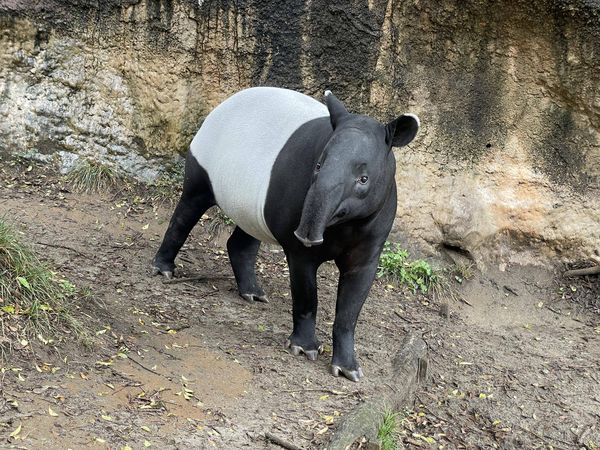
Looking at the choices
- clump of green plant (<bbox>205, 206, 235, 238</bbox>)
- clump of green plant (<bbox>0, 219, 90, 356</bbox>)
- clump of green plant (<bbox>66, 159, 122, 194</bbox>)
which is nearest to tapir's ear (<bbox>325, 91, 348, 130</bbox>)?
clump of green plant (<bbox>0, 219, 90, 356</bbox>)

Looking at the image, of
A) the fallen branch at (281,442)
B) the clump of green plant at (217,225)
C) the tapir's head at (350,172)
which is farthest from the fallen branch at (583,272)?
the fallen branch at (281,442)

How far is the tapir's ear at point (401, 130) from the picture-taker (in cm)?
471

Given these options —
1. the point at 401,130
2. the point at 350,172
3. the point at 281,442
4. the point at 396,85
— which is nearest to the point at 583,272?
the point at 396,85

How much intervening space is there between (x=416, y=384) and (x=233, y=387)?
1.37m

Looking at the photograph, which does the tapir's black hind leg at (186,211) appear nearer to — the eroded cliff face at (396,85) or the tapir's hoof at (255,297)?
the tapir's hoof at (255,297)

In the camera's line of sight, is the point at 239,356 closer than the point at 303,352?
Yes

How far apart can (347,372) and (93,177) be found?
3.77 metres

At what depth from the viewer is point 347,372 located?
5309 millimetres

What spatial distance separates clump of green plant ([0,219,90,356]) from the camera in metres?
4.67

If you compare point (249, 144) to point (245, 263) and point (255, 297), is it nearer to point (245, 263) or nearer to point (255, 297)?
point (245, 263)

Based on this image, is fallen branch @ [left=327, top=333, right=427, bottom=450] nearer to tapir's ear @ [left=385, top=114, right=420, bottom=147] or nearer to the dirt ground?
the dirt ground

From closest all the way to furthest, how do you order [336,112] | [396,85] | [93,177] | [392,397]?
[336,112], [392,397], [396,85], [93,177]

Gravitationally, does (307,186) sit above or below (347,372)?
above

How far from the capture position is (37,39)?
803 cm
